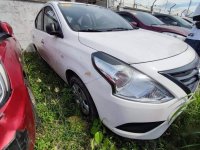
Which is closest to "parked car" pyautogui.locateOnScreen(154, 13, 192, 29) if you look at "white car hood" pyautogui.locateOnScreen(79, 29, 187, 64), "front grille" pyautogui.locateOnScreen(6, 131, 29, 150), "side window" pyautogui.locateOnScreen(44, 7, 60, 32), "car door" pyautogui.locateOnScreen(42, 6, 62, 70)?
"side window" pyautogui.locateOnScreen(44, 7, 60, 32)

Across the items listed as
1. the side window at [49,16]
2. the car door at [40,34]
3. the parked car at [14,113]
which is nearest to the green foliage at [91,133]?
the parked car at [14,113]

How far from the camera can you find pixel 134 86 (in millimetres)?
1964

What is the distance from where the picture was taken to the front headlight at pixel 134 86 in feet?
6.39

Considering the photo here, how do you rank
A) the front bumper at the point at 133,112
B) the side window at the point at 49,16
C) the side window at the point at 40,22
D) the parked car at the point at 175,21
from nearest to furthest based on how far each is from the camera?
the front bumper at the point at 133,112 < the side window at the point at 49,16 < the side window at the point at 40,22 < the parked car at the point at 175,21

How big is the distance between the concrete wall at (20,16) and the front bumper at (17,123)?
4.80m

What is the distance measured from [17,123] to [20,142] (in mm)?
121

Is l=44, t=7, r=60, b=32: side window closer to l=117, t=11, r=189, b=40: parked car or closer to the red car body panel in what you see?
l=117, t=11, r=189, b=40: parked car

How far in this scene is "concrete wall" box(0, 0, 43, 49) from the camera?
19.2 ft

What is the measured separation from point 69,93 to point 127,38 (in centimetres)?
102

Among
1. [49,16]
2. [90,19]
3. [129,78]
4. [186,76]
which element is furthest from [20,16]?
[186,76]

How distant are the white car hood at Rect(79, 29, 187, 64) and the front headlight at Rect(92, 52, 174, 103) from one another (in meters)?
0.12

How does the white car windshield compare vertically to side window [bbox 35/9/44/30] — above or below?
above

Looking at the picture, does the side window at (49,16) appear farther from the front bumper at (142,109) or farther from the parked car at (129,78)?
the front bumper at (142,109)

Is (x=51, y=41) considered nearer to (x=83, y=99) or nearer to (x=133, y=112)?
(x=83, y=99)
